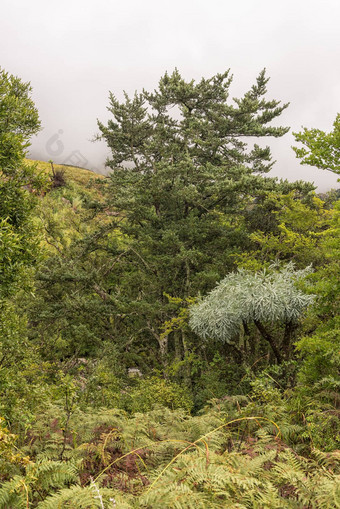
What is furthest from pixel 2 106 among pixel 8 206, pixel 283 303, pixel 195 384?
pixel 195 384

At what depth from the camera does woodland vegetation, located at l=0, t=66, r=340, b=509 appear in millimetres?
3133

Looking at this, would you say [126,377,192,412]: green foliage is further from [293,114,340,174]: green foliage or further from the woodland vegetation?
[293,114,340,174]: green foliage

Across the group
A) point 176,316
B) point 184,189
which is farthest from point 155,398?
point 184,189

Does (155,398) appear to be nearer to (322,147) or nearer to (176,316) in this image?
(176,316)

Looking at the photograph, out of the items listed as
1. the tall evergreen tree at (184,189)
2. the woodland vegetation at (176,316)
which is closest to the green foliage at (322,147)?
the woodland vegetation at (176,316)

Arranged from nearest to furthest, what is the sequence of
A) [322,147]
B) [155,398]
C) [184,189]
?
1. [322,147]
2. [155,398]
3. [184,189]

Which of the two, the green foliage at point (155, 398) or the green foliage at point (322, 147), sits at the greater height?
the green foliage at point (322, 147)

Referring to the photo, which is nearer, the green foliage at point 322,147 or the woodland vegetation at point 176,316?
the woodland vegetation at point 176,316

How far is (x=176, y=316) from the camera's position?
13.5m

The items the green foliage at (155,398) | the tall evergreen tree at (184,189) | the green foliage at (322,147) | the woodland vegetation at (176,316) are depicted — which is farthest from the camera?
the tall evergreen tree at (184,189)

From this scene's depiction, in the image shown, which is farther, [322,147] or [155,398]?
[155,398]

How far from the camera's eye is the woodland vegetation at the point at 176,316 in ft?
10.3

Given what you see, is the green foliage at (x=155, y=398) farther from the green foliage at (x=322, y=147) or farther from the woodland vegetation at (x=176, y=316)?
the green foliage at (x=322, y=147)

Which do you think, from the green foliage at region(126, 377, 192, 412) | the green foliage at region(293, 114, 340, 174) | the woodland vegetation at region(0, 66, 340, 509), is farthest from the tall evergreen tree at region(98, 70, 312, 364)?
the green foliage at region(293, 114, 340, 174)
